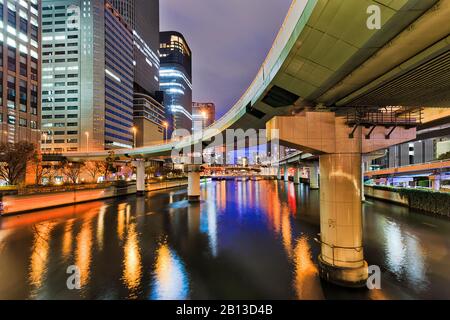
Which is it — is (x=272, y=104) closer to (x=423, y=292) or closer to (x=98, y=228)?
(x=423, y=292)

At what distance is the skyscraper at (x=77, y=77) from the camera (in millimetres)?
99438

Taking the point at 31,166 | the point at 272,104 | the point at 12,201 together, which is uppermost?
the point at 272,104

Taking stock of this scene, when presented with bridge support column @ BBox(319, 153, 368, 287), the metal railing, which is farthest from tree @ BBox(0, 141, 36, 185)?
the metal railing

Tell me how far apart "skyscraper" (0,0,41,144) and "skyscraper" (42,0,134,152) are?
1247 inches

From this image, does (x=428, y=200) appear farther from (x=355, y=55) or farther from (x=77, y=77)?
(x=77, y=77)

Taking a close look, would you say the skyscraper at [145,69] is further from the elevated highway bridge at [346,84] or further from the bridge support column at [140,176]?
the elevated highway bridge at [346,84]

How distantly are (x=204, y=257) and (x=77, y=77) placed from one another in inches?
4649

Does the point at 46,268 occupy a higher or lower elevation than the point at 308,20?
lower

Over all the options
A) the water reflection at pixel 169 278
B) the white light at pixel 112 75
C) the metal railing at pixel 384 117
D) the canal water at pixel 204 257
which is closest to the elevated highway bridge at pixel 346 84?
the metal railing at pixel 384 117

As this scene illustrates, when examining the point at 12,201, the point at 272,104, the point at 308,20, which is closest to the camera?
the point at 308,20

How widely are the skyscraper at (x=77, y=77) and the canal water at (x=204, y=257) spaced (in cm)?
8574
